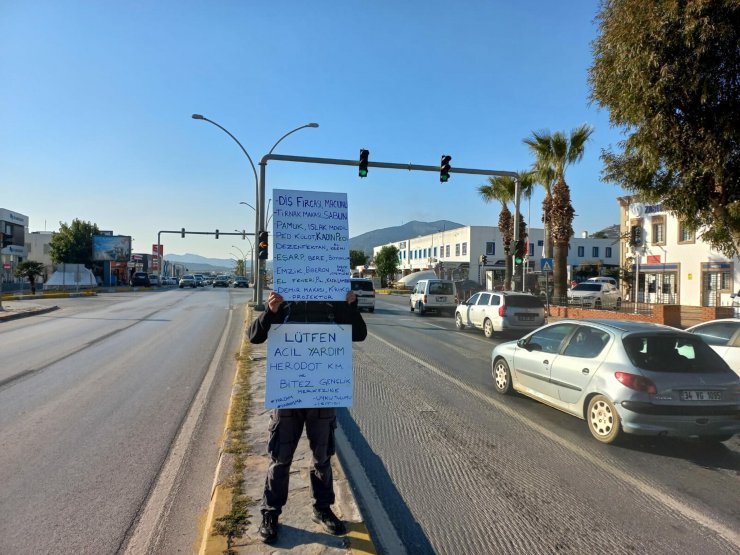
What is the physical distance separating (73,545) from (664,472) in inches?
200

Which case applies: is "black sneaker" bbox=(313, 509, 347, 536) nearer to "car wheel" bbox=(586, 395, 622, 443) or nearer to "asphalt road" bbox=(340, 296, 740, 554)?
"asphalt road" bbox=(340, 296, 740, 554)

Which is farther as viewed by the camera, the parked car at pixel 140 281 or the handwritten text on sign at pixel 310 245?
the parked car at pixel 140 281

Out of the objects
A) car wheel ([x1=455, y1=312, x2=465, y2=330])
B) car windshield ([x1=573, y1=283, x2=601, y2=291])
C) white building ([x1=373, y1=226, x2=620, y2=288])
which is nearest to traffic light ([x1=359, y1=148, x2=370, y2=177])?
car wheel ([x1=455, y1=312, x2=465, y2=330])

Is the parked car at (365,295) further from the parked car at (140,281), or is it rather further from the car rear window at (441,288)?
the parked car at (140,281)

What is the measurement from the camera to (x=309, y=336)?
3906 millimetres

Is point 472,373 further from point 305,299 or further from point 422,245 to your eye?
point 422,245

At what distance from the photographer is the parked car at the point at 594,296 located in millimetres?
25656

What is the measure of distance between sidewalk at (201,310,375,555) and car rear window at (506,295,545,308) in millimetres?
12772

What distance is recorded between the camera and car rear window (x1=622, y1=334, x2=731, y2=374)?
593 centimetres

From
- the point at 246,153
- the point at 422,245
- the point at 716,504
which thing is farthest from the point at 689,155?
the point at 422,245

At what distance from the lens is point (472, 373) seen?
10273 mm

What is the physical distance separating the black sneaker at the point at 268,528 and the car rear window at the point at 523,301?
14.4m

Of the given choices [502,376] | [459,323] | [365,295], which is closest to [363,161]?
[459,323]

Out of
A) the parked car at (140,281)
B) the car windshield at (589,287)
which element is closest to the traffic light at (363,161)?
the car windshield at (589,287)
